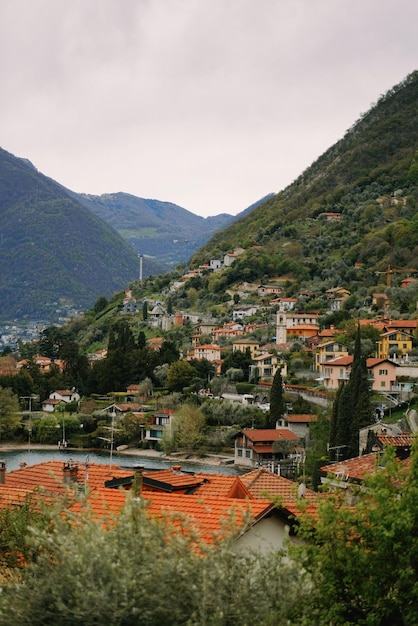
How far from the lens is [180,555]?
26.5 feet

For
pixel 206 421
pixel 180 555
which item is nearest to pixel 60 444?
pixel 206 421

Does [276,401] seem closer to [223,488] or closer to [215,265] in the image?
[223,488]

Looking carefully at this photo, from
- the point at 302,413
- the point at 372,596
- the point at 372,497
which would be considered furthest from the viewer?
the point at 302,413

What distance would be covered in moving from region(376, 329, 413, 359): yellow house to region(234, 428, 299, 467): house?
11198 millimetres

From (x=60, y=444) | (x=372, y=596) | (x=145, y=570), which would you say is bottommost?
(x=60, y=444)

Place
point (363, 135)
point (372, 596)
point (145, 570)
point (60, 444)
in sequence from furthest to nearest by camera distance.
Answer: point (363, 135) → point (60, 444) → point (372, 596) → point (145, 570)

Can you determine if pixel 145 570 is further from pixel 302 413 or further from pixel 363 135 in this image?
pixel 363 135

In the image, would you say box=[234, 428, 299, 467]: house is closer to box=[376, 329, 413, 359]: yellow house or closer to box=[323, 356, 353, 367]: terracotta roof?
box=[323, 356, 353, 367]: terracotta roof

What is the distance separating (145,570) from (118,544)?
1.16ft

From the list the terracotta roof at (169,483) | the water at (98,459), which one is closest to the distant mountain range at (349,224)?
the water at (98,459)

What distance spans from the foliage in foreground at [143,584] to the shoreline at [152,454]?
168 ft

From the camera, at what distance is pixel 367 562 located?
30.9 feet

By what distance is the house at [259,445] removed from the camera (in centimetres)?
5769

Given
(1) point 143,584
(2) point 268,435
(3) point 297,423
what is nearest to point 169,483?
(1) point 143,584
